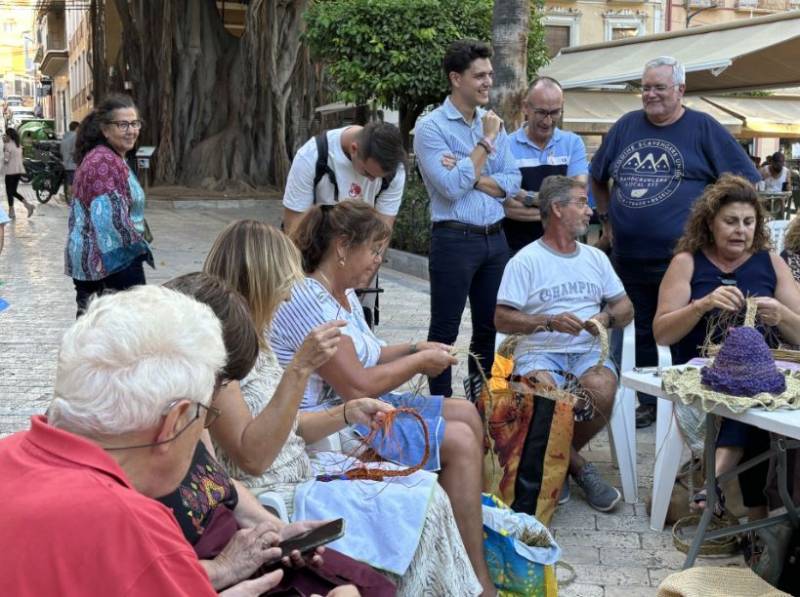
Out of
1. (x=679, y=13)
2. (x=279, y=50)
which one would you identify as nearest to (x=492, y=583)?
(x=279, y=50)

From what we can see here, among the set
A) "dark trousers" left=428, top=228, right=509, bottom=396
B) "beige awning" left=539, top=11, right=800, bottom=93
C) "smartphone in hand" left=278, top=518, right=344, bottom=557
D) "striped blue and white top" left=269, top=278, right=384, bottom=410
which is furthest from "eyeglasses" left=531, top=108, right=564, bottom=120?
"beige awning" left=539, top=11, right=800, bottom=93

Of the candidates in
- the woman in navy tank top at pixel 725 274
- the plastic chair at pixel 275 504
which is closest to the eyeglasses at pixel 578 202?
the woman in navy tank top at pixel 725 274

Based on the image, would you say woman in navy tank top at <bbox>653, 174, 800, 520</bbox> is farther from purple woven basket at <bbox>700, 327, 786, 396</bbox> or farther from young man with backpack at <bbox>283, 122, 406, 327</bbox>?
young man with backpack at <bbox>283, 122, 406, 327</bbox>

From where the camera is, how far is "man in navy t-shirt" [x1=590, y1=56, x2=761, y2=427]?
5.20 metres

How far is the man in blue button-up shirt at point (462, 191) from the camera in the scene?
5.14m

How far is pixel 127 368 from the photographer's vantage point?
1764mm

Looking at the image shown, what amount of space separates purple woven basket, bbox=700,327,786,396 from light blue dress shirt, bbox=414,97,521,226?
2.08 m

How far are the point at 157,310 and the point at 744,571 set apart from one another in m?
2.21

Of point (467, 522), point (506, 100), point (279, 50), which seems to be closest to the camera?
point (467, 522)

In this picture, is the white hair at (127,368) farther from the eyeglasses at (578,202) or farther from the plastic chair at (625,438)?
the eyeglasses at (578,202)

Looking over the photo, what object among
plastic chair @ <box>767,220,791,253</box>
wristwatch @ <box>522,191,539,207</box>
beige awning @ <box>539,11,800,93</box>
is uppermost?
beige awning @ <box>539,11,800,93</box>

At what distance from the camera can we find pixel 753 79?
10562mm

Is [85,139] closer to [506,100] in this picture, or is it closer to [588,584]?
[588,584]

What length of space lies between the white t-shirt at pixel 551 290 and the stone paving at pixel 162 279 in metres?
0.68
